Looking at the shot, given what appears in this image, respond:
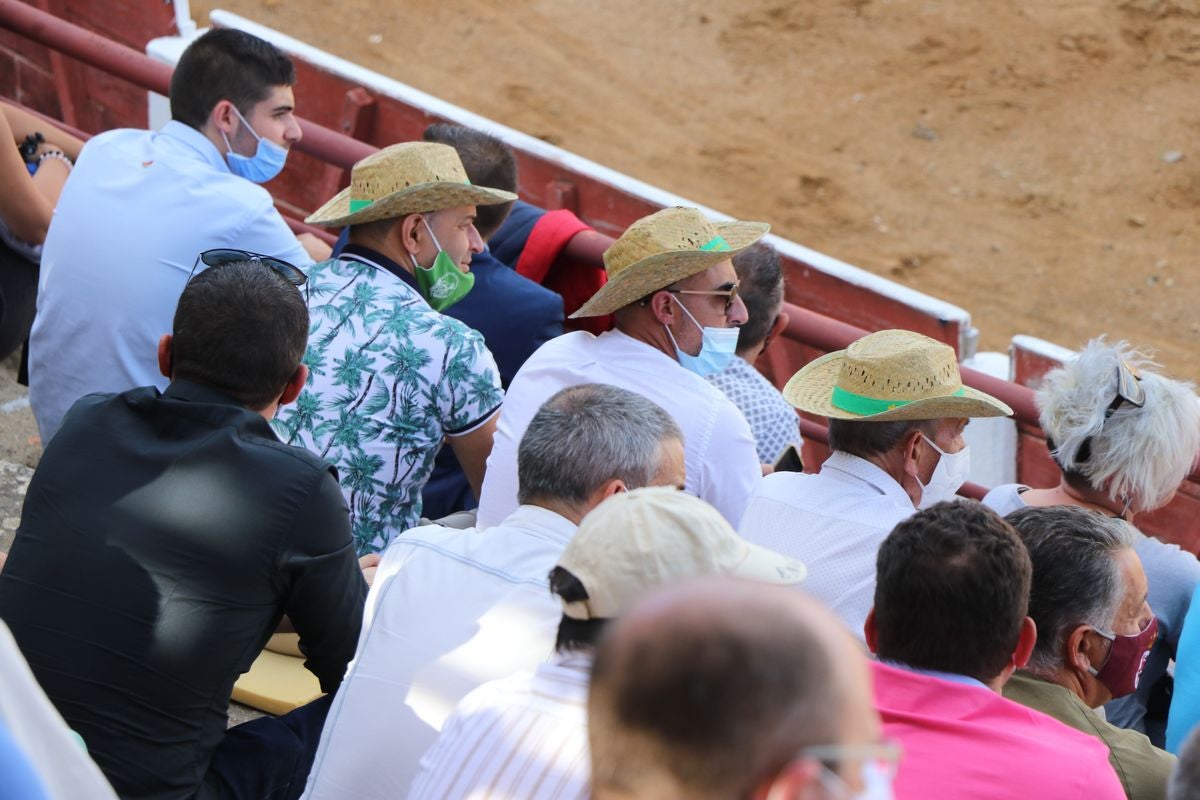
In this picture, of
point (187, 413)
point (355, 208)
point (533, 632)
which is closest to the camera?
point (533, 632)

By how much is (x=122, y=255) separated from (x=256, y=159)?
34.4 inches

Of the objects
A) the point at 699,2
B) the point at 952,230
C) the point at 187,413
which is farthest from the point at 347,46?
the point at 187,413

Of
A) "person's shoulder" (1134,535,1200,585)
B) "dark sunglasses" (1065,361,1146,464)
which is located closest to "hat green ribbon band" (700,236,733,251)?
"dark sunglasses" (1065,361,1146,464)

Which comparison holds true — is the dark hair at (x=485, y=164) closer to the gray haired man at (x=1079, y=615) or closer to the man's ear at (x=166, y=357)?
the man's ear at (x=166, y=357)

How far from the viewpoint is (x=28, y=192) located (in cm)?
460

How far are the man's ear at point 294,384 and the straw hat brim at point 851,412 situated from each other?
1.33 meters

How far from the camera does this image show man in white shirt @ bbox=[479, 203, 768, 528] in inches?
147

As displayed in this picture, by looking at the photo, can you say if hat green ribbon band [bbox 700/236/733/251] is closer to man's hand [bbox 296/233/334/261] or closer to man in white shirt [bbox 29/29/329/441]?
man in white shirt [bbox 29/29/329/441]

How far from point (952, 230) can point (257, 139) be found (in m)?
7.25

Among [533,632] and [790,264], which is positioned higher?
[533,632]

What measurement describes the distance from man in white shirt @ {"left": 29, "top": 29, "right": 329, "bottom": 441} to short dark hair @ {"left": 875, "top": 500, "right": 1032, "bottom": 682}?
7.38 ft

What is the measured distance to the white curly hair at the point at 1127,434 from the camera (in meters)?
3.79

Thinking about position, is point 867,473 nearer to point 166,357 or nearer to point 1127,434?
point 1127,434

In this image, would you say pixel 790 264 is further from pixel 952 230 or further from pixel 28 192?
pixel 952 230
